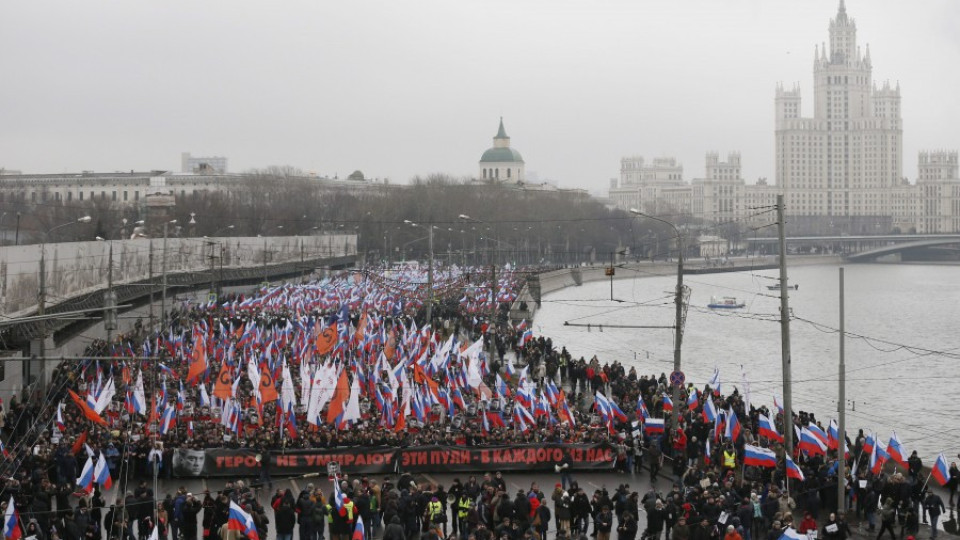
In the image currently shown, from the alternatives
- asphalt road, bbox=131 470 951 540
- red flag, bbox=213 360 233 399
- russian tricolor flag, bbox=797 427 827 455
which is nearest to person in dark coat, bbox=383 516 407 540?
asphalt road, bbox=131 470 951 540

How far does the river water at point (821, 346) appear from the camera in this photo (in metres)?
36.9

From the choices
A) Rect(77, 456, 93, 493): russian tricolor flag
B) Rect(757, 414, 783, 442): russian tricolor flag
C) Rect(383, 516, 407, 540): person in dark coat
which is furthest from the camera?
Rect(757, 414, 783, 442): russian tricolor flag

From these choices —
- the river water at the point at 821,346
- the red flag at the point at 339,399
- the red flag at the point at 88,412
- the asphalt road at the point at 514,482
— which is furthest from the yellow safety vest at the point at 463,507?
the river water at the point at 821,346

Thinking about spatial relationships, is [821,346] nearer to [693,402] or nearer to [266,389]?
[693,402]

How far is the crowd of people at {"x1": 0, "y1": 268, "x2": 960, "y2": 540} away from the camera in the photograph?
16422 mm

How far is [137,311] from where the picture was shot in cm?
4972

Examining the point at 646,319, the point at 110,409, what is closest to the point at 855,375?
the point at 646,319

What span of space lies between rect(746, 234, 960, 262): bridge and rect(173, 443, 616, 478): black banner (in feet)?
474

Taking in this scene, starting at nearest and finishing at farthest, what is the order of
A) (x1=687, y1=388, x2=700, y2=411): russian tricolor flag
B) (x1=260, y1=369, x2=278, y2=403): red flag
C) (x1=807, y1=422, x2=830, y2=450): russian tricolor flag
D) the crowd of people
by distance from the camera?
the crowd of people
(x1=807, y1=422, x2=830, y2=450): russian tricolor flag
(x1=260, y1=369, x2=278, y2=403): red flag
(x1=687, y1=388, x2=700, y2=411): russian tricolor flag

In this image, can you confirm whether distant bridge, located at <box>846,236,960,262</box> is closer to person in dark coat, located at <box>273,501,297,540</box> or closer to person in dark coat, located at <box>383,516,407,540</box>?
person in dark coat, located at <box>273,501,297,540</box>

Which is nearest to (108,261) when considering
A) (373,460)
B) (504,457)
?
(373,460)

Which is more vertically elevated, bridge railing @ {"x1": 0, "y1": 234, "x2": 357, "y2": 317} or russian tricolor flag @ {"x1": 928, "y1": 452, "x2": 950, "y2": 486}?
bridge railing @ {"x1": 0, "y1": 234, "x2": 357, "y2": 317}

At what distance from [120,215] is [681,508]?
274ft

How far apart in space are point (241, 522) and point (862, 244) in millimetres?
189765
